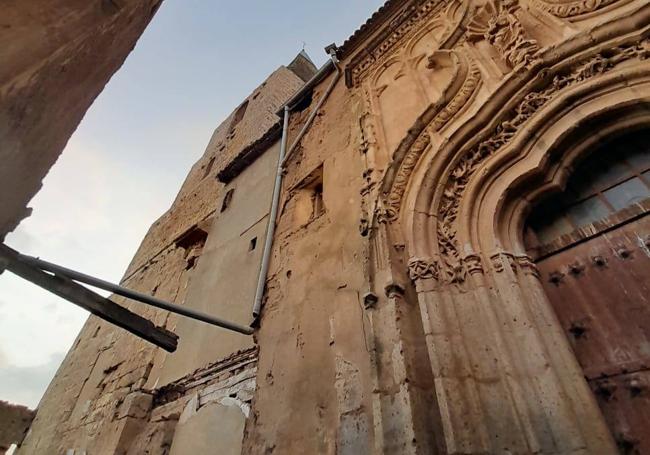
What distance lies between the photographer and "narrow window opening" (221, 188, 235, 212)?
702 cm

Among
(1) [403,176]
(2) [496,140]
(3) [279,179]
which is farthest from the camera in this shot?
(3) [279,179]

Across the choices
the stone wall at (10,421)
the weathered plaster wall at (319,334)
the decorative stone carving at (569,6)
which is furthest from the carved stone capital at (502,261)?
the stone wall at (10,421)

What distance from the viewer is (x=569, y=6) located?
3156 millimetres

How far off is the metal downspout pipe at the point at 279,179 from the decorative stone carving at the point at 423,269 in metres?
1.93

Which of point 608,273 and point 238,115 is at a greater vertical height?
point 238,115

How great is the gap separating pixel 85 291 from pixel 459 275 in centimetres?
294

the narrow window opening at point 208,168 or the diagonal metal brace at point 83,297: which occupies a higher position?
the narrow window opening at point 208,168

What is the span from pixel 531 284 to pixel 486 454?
115 centimetres

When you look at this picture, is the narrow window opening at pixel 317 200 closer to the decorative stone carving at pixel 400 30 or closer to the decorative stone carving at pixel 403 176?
the decorative stone carving at pixel 403 176

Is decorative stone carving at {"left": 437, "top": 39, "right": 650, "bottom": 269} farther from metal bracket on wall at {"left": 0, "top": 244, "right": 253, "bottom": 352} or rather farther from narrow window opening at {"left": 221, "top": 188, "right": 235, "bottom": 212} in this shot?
narrow window opening at {"left": 221, "top": 188, "right": 235, "bottom": 212}

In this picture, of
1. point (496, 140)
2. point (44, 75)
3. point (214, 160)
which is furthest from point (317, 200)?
point (214, 160)

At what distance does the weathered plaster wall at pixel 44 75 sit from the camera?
1203 millimetres

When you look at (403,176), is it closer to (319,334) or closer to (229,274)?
(319,334)

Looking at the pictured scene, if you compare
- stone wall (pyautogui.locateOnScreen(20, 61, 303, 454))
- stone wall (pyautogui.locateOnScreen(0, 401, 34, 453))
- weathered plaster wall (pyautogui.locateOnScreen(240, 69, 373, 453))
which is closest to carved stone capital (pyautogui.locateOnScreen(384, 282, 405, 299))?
weathered plaster wall (pyautogui.locateOnScreen(240, 69, 373, 453))
